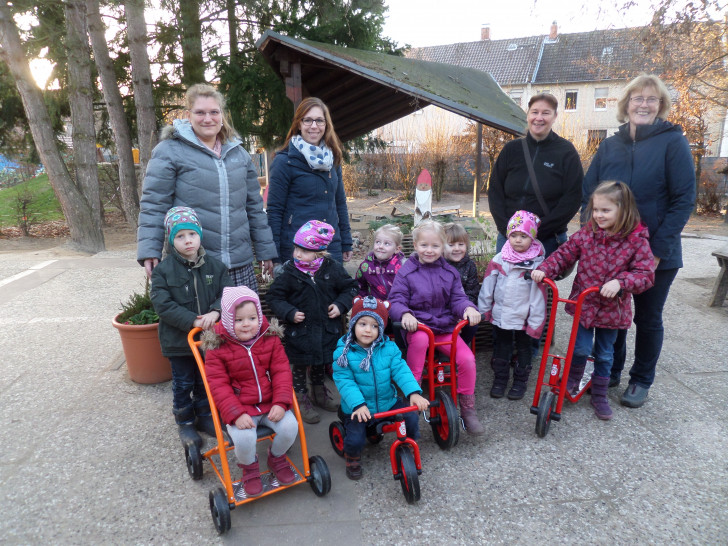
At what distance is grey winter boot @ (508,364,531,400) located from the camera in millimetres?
3787

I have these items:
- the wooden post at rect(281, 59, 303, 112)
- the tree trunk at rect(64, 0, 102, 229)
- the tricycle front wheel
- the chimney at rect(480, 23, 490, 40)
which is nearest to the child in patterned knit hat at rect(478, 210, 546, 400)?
the tricycle front wheel

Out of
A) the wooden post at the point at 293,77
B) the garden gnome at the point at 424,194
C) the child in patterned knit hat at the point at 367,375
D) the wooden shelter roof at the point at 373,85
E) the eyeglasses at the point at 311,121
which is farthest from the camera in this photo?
the garden gnome at the point at 424,194

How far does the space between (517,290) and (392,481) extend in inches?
63.6

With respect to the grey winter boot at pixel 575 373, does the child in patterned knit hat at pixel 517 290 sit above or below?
above

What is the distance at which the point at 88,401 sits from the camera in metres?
3.80

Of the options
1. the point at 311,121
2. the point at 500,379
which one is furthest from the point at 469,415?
the point at 311,121

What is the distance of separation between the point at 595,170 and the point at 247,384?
292 cm

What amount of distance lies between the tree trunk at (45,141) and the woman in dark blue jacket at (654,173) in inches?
389

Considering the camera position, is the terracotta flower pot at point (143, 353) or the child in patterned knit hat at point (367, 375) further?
the terracotta flower pot at point (143, 353)

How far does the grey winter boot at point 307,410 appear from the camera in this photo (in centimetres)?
348

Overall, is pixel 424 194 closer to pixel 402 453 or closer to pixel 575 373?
pixel 575 373

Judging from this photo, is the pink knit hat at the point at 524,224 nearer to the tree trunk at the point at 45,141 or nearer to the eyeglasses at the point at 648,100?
the eyeglasses at the point at 648,100

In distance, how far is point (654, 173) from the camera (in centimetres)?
333

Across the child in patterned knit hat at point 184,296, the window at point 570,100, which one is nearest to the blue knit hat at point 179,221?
the child in patterned knit hat at point 184,296
